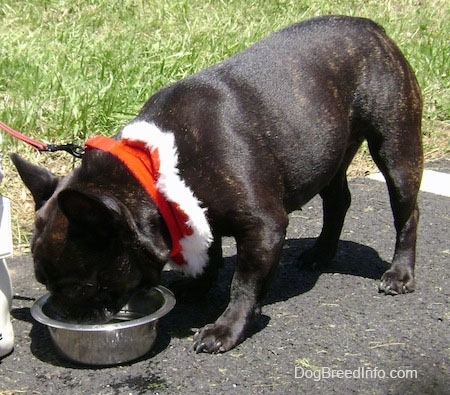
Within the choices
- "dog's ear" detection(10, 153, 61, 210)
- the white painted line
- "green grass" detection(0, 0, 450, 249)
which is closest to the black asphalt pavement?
"dog's ear" detection(10, 153, 61, 210)

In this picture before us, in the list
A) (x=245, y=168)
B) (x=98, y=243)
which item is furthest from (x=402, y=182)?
(x=98, y=243)

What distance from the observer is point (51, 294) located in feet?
12.4

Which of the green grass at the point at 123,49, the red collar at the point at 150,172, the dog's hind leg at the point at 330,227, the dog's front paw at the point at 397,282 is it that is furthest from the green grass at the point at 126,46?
the dog's front paw at the point at 397,282

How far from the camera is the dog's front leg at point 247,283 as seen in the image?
3908 mm

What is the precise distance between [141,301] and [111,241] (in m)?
0.58

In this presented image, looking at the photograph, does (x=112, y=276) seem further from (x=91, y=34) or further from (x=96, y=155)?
(x=91, y=34)

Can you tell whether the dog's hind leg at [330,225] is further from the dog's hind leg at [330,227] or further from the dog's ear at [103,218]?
the dog's ear at [103,218]

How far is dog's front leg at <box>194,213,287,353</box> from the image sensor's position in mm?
3908

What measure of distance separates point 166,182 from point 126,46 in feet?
13.1

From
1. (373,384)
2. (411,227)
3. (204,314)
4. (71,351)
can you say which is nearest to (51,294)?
(71,351)

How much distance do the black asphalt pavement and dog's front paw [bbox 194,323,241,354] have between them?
4 cm

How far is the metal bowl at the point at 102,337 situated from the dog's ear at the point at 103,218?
311mm

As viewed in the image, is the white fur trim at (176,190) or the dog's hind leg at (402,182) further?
the dog's hind leg at (402,182)

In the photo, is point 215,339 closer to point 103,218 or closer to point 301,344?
point 301,344
